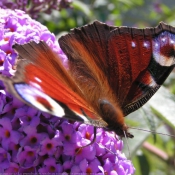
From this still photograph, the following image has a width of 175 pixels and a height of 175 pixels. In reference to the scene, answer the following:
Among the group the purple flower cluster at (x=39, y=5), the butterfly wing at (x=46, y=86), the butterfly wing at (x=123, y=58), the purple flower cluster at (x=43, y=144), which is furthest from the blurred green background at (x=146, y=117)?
the butterfly wing at (x=46, y=86)

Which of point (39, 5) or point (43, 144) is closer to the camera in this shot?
point (43, 144)

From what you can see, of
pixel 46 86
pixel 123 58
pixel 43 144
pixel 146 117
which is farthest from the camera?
pixel 146 117

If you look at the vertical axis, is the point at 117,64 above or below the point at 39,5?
above

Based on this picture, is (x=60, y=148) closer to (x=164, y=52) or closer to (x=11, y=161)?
(x=11, y=161)

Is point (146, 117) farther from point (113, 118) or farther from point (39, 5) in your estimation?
point (39, 5)

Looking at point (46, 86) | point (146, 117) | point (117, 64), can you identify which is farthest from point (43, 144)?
point (146, 117)

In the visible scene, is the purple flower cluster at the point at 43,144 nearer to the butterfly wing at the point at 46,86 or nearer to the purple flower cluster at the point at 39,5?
the butterfly wing at the point at 46,86

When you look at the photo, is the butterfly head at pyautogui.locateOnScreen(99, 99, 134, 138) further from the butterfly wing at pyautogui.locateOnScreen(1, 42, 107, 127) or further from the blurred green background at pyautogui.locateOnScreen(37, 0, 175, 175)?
the blurred green background at pyautogui.locateOnScreen(37, 0, 175, 175)

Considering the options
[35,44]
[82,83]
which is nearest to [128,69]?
[82,83]
